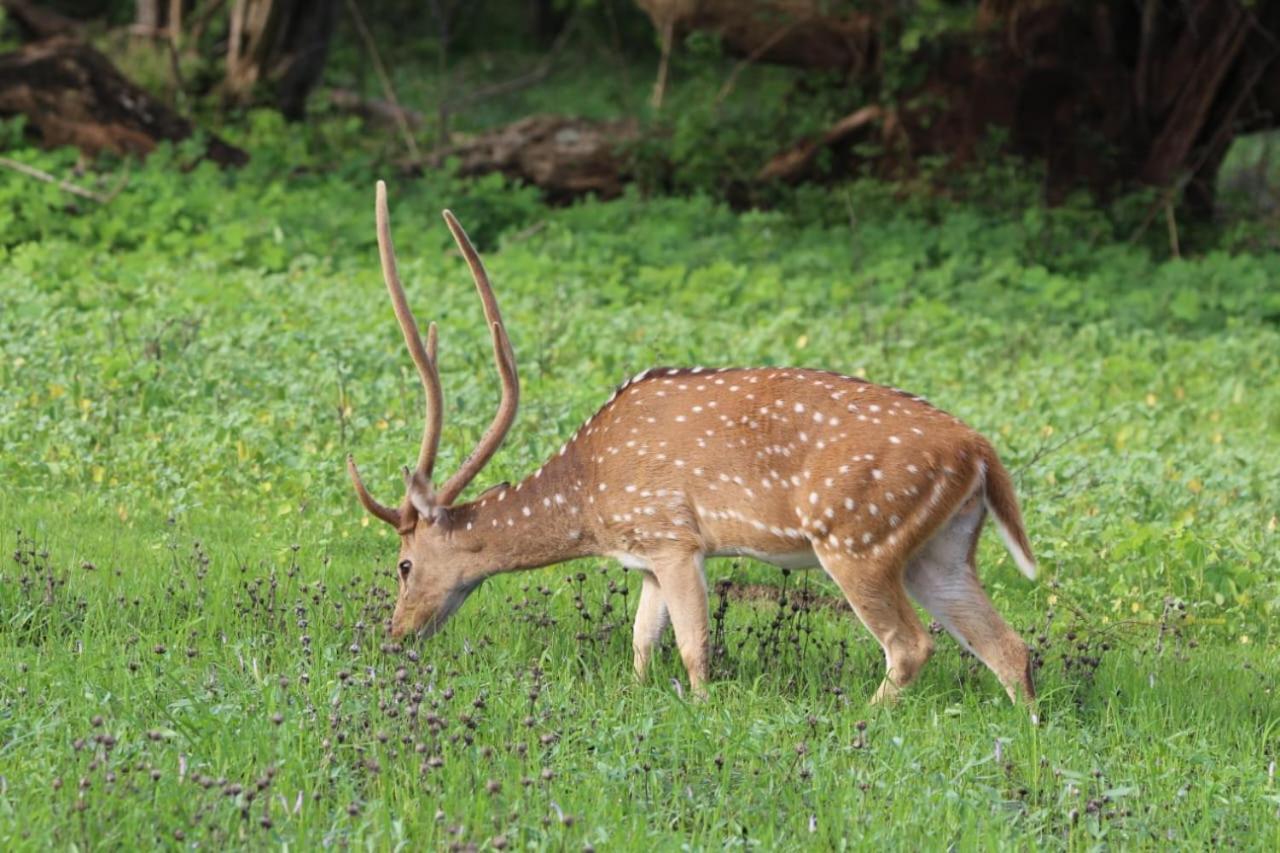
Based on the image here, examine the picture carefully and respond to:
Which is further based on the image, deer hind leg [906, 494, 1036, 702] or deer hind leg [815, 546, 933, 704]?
deer hind leg [906, 494, 1036, 702]

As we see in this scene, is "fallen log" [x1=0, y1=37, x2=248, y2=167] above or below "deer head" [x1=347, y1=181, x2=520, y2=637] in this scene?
below

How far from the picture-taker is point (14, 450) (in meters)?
8.59

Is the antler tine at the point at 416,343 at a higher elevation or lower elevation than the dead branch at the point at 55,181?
higher

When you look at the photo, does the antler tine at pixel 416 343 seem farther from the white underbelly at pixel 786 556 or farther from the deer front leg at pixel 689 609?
the white underbelly at pixel 786 556

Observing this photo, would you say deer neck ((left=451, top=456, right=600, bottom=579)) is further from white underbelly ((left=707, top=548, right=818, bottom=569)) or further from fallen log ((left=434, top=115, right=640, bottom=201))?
fallen log ((left=434, top=115, right=640, bottom=201))

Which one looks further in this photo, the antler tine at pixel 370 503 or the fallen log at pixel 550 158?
the fallen log at pixel 550 158

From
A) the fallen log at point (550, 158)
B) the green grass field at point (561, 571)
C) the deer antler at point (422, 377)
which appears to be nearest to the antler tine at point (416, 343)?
the deer antler at point (422, 377)

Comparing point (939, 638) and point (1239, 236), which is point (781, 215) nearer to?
point (1239, 236)

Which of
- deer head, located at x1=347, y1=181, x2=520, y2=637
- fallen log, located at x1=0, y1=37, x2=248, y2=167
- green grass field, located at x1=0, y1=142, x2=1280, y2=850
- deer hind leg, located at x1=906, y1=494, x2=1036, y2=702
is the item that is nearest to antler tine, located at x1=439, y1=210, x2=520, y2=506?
deer head, located at x1=347, y1=181, x2=520, y2=637

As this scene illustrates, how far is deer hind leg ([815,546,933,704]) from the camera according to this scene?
619 centimetres

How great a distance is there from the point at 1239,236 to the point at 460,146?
753 cm

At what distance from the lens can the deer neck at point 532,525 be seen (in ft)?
22.3

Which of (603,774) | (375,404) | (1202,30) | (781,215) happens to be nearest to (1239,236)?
(1202,30)

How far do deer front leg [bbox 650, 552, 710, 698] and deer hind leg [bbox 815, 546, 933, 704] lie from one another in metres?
0.46
